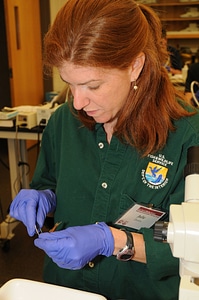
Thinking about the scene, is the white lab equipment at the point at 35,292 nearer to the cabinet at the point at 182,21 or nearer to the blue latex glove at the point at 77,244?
the blue latex glove at the point at 77,244

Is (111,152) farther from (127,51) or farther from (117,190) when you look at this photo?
(127,51)

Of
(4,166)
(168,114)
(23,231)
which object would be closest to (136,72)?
(168,114)

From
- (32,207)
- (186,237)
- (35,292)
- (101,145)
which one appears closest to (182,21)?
(101,145)

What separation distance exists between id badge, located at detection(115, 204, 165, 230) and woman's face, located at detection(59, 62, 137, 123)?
258 millimetres

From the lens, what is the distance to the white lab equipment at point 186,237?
480 mm

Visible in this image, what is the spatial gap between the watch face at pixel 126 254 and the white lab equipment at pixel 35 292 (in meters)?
0.19

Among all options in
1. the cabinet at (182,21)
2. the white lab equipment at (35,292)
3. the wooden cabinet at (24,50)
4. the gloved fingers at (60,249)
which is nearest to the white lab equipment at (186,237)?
the white lab equipment at (35,292)

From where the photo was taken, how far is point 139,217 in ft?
3.11

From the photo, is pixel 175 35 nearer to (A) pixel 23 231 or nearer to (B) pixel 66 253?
(A) pixel 23 231

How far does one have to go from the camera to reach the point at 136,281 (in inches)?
38.5

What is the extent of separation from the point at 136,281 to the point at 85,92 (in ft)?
1.70

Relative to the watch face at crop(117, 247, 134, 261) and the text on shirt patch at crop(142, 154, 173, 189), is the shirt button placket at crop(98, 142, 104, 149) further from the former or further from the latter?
the watch face at crop(117, 247, 134, 261)

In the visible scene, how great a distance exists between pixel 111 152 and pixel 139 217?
0.61 feet

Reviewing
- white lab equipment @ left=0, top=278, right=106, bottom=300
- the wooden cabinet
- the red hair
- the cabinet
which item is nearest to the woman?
the red hair
